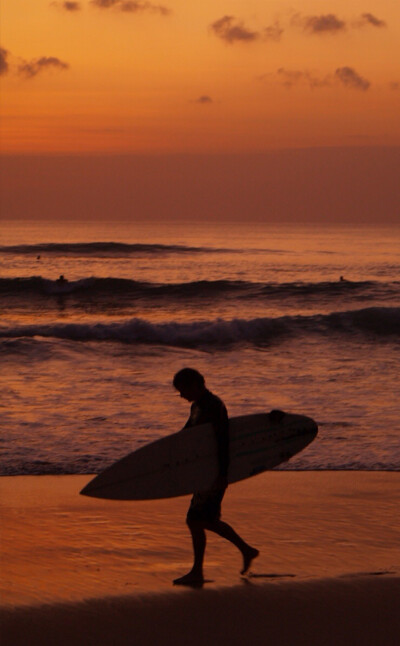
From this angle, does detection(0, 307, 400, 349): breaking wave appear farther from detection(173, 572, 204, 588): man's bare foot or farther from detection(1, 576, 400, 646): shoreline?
detection(1, 576, 400, 646): shoreline

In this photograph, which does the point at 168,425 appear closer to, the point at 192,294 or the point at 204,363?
the point at 204,363

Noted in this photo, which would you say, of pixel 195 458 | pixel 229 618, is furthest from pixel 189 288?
pixel 229 618

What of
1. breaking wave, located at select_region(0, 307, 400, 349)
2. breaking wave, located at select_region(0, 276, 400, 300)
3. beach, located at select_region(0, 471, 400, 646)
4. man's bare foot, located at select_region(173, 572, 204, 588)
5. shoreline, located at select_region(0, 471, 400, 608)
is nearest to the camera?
beach, located at select_region(0, 471, 400, 646)

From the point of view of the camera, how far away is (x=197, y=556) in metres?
5.03

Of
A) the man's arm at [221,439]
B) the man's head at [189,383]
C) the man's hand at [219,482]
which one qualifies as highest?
the man's head at [189,383]

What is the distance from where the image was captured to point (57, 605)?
14.9 ft

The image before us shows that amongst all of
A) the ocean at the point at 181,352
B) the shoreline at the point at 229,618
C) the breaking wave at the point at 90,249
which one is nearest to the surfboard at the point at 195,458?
the shoreline at the point at 229,618

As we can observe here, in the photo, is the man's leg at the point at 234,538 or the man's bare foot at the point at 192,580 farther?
the man's leg at the point at 234,538

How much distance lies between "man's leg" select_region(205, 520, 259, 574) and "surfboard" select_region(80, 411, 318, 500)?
229 mm

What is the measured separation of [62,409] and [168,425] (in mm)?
1646

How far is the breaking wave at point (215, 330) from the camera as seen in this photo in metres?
21.8

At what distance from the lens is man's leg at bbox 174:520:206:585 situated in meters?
4.92

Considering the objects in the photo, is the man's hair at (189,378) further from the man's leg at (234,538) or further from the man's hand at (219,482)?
the man's leg at (234,538)

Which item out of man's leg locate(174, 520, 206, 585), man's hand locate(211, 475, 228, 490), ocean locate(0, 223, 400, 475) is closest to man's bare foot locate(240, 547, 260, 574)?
man's leg locate(174, 520, 206, 585)
